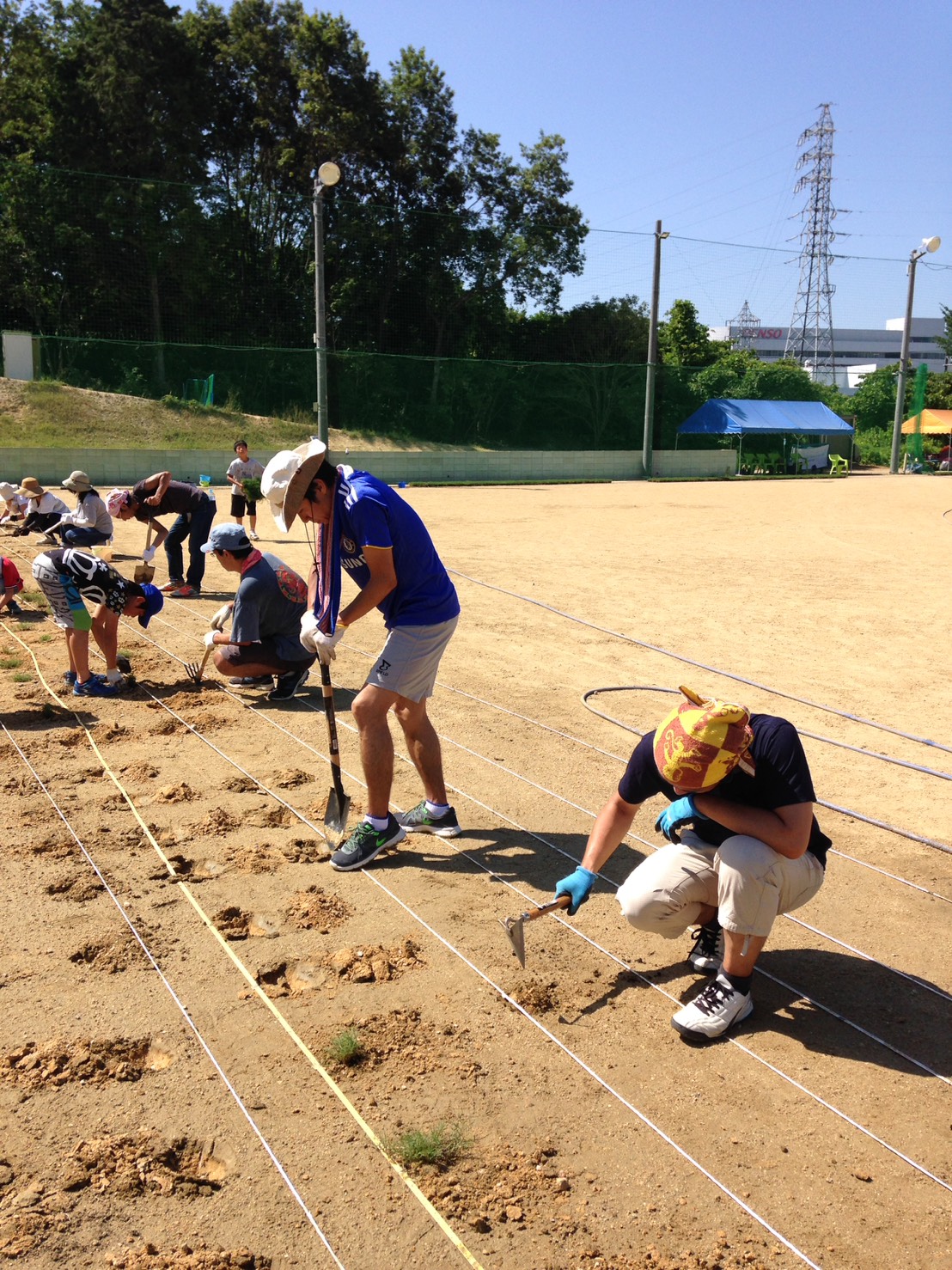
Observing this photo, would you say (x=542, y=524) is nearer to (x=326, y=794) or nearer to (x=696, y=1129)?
(x=326, y=794)

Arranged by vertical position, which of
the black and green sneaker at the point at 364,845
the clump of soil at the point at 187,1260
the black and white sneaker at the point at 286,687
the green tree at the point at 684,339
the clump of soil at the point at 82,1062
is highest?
the green tree at the point at 684,339

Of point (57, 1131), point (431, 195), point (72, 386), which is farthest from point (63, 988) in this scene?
point (431, 195)

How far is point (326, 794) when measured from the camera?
5.21m

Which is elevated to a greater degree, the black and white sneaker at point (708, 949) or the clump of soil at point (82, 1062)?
the black and white sneaker at point (708, 949)

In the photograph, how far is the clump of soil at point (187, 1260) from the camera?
2.30 meters

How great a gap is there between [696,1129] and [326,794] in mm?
→ 2842

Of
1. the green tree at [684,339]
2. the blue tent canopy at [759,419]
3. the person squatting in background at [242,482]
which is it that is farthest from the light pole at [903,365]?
the person squatting in background at [242,482]

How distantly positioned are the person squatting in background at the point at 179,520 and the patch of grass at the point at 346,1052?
773 centimetres

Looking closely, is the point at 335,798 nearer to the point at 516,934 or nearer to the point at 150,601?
the point at 516,934

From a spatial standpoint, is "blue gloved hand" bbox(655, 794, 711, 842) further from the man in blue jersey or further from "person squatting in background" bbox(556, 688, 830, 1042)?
the man in blue jersey

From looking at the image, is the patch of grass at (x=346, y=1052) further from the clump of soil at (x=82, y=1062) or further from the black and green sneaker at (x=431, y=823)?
the black and green sneaker at (x=431, y=823)

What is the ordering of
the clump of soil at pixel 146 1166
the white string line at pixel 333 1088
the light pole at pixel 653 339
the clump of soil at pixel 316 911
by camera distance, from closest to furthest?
the white string line at pixel 333 1088, the clump of soil at pixel 146 1166, the clump of soil at pixel 316 911, the light pole at pixel 653 339

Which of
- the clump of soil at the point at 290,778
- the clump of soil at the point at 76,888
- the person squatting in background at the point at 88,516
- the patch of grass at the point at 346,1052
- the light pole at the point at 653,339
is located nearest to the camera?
the patch of grass at the point at 346,1052

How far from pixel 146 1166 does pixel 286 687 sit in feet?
14.3
